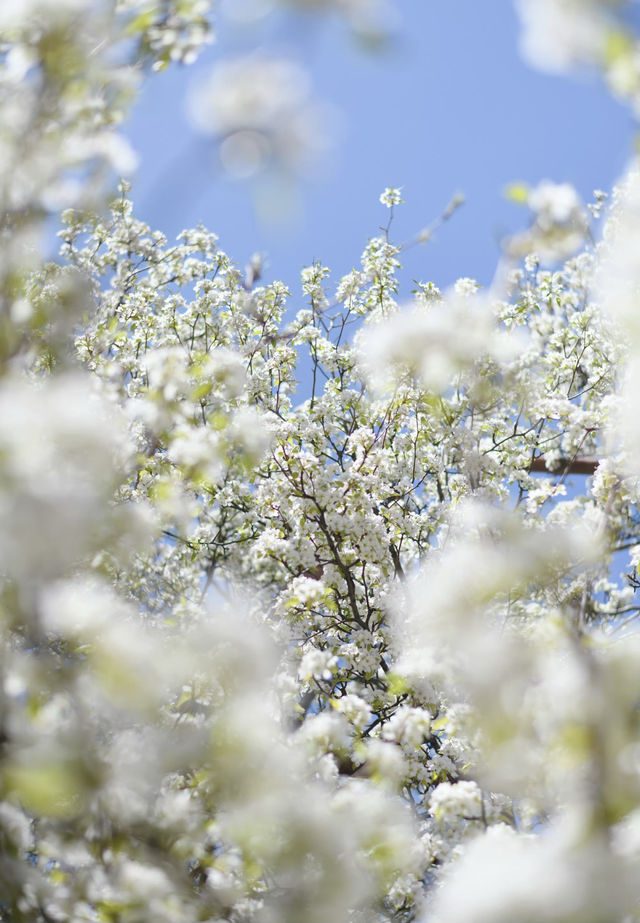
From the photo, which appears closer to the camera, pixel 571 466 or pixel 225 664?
pixel 225 664

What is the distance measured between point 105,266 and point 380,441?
2800 mm

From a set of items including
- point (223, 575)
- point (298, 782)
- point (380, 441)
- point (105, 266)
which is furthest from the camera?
point (223, 575)

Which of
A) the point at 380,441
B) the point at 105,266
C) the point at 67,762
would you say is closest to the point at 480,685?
the point at 67,762

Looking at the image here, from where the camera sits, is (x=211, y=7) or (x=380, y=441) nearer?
(x=211, y=7)

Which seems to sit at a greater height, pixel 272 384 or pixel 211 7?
pixel 272 384

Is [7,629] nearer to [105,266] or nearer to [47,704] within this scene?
[47,704]

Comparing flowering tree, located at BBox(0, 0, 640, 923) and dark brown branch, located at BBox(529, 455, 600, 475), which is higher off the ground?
dark brown branch, located at BBox(529, 455, 600, 475)

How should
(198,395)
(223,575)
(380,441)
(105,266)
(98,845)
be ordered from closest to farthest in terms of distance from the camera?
(98,845) → (198,395) → (380,441) → (105,266) → (223,575)

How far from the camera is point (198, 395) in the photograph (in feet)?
6.88

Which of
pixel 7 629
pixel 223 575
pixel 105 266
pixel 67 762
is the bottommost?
pixel 67 762

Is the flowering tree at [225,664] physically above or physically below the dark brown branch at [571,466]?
below

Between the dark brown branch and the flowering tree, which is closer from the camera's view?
the flowering tree

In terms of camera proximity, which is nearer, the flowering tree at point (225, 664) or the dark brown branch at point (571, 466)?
the flowering tree at point (225, 664)

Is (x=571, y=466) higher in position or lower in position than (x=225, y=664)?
higher
